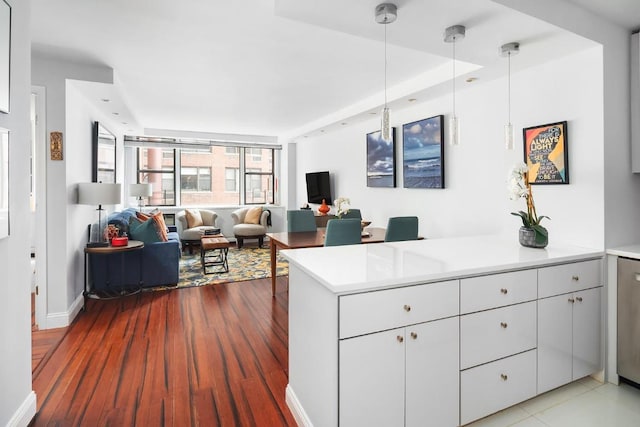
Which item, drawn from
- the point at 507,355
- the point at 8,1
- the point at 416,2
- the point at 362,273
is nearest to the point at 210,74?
the point at 8,1

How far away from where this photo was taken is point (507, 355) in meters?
1.98

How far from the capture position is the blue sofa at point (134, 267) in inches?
164

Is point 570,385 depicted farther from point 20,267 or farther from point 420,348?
point 20,267

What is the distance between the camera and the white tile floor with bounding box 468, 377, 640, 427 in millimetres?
2006

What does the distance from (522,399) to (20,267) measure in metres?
2.84

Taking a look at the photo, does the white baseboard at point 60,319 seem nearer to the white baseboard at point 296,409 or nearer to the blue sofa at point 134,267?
the blue sofa at point 134,267

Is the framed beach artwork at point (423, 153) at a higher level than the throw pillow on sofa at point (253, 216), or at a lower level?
higher

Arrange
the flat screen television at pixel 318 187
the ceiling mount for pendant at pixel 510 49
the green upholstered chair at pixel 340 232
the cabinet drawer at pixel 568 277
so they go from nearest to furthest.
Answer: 1. the cabinet drawer at pixel 568 277
2. the ceiling mount for pendant at pixel 510 49
3. the green upholstered chair at pixel 340 232
4. the flat screen television at pixel 318 187

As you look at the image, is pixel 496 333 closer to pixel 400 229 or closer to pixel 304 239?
pixel 400 229

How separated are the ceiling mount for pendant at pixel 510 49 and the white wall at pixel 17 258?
9.32ft

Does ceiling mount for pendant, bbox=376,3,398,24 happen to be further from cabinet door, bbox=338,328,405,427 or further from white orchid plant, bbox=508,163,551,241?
cabinet door, bbox=338,328,405,427

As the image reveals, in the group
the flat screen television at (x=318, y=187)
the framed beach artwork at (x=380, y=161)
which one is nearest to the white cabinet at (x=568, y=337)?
the framed beach artwork at (x=380, y=161)

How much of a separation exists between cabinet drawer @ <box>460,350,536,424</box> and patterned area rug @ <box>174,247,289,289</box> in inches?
141

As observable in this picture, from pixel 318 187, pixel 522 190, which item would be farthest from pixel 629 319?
pixel 318 187
